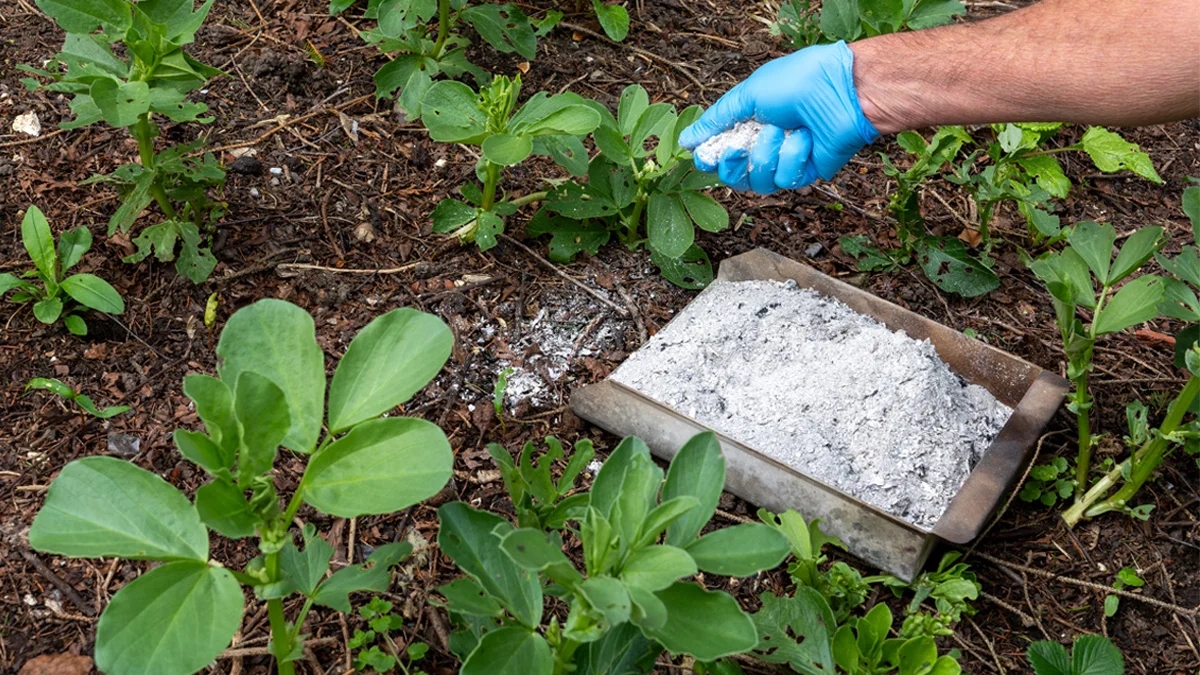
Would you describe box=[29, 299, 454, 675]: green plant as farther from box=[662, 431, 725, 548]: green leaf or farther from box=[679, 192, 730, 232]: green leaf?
box=[679, 192, 730, 232]: green leaf

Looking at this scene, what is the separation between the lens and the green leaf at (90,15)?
5.76 feet

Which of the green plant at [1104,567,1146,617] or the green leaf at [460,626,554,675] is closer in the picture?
the green leaf at [460,626,554,675]

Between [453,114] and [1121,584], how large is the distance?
4.86ft

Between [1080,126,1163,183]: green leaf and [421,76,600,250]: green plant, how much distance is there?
117 centimetres

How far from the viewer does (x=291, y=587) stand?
1222 millimetres

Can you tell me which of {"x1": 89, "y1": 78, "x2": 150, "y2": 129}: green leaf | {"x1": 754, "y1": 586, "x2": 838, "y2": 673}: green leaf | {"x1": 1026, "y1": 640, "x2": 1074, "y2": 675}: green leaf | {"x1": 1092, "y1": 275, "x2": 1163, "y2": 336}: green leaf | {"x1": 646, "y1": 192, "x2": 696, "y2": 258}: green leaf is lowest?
{"x1": 1026, "y1": 640, "x2": 1074, "y2": 675}: green leaf

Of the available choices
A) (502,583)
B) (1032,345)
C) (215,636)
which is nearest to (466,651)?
(502,583)

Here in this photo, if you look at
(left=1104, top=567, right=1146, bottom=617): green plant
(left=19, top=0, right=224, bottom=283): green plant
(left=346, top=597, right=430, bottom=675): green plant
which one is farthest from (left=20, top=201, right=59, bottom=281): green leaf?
(left=1104, top=567, right=1146, bottom=617): green plant

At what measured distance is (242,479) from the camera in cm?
110

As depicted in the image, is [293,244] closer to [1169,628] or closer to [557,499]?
[557,499]

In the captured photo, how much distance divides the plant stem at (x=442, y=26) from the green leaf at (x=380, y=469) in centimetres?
147

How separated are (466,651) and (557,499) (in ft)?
0.84

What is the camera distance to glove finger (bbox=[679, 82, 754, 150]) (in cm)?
222

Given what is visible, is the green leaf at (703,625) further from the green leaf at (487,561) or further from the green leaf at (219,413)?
the green leaf at (219,413)
